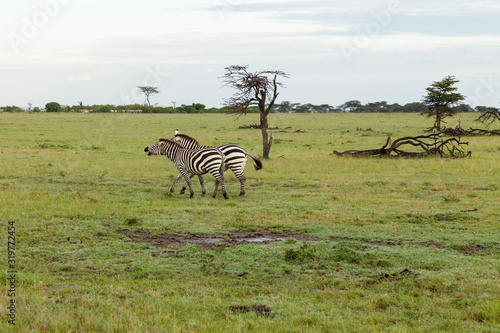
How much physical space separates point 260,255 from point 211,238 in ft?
4.75

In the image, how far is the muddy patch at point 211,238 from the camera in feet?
27.7

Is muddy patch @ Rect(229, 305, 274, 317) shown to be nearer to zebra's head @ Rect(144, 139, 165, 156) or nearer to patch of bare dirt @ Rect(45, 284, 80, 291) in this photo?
patch of bare dirt @ Rect(45, 284, 80, 291)

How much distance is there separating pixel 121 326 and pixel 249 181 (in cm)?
1088

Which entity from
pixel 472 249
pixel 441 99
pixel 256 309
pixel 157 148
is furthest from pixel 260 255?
pixel 441 99

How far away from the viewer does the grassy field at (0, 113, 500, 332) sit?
16.9ft

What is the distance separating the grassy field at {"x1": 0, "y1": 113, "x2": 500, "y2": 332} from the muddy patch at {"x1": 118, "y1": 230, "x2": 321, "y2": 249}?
5 centimetres

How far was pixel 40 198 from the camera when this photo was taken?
1180cm

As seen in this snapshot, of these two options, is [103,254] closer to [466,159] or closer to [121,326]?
[121,326]

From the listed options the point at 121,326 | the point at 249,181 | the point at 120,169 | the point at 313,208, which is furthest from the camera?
the point at 120,169

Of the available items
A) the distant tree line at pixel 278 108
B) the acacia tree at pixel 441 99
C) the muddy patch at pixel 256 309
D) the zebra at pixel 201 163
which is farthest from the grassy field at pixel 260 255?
the distant tree line at pixel 278 108

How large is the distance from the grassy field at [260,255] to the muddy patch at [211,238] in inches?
2.1

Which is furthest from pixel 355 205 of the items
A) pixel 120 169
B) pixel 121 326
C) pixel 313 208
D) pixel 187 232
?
pixel 120 169

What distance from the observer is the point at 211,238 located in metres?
8.80

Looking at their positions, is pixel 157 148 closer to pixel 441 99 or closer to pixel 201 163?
pixel 201 163
